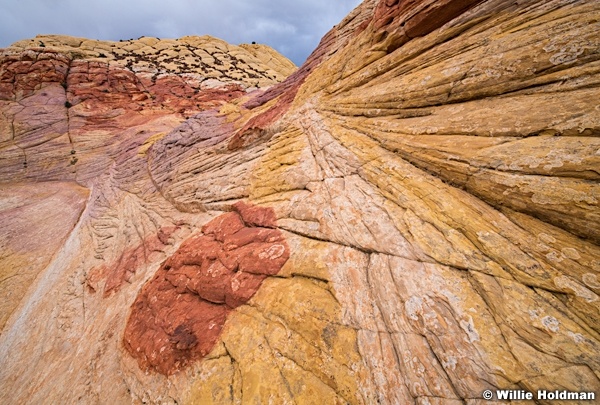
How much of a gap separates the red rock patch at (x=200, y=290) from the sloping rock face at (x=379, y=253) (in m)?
0.07

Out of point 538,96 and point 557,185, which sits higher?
point 538,96

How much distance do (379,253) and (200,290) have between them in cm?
620

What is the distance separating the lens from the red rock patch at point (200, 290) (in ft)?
21.1

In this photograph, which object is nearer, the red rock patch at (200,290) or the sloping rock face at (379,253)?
the sloping rock face at (379,253)

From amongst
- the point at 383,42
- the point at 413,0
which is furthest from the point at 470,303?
the point at 413,0

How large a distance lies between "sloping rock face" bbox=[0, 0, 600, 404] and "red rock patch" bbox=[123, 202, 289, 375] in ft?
0.24

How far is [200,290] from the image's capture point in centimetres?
761

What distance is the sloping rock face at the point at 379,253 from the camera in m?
3.93

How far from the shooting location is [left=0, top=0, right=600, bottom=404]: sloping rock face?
393 cm

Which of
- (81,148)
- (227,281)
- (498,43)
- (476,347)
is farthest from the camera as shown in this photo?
(81,148)

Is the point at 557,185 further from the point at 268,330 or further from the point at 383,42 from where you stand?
the point at 383,42

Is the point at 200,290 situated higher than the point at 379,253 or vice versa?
the point at 379,253

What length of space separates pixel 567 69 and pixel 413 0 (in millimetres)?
7159

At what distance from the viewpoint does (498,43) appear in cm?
639
